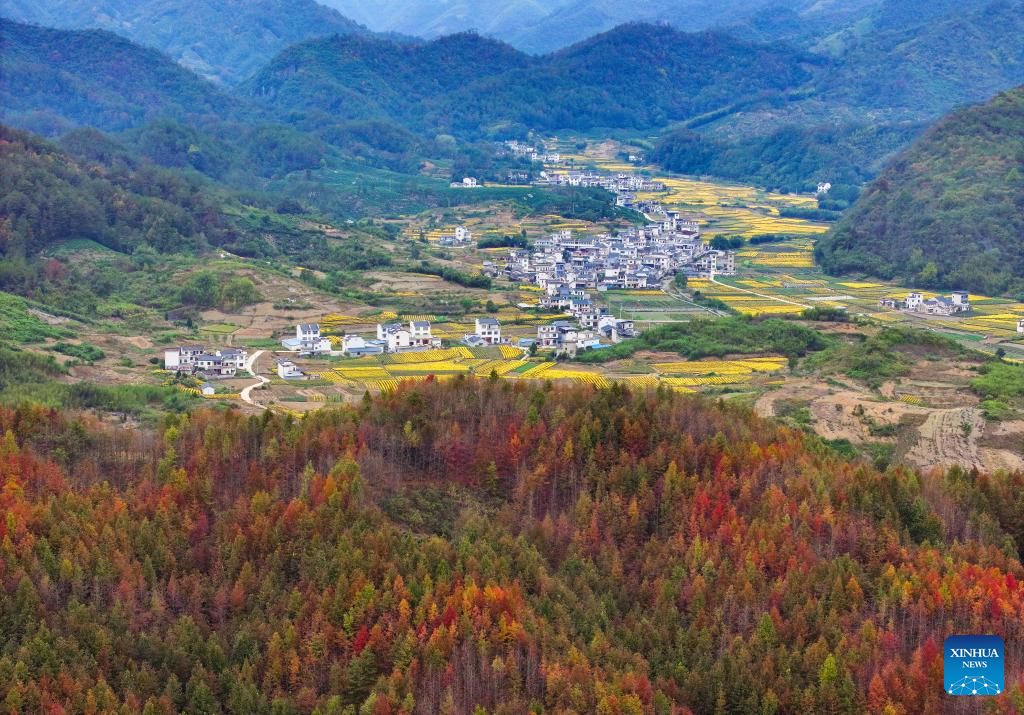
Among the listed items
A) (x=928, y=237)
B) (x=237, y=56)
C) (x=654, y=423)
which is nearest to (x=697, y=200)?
(x=928, y=237)

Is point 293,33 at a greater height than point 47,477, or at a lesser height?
greater

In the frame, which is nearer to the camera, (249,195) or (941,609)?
(941,609)

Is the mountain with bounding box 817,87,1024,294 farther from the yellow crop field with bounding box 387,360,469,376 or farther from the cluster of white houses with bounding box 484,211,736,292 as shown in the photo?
the yellow crop field with bounding box 387,360,469,376

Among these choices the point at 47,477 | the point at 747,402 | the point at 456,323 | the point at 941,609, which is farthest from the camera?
the point at 456,323

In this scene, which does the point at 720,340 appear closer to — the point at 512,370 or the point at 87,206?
the point at 512,370

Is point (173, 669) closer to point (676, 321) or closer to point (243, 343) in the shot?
point (243, 343)

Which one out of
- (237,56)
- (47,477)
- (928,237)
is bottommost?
(47,477)
